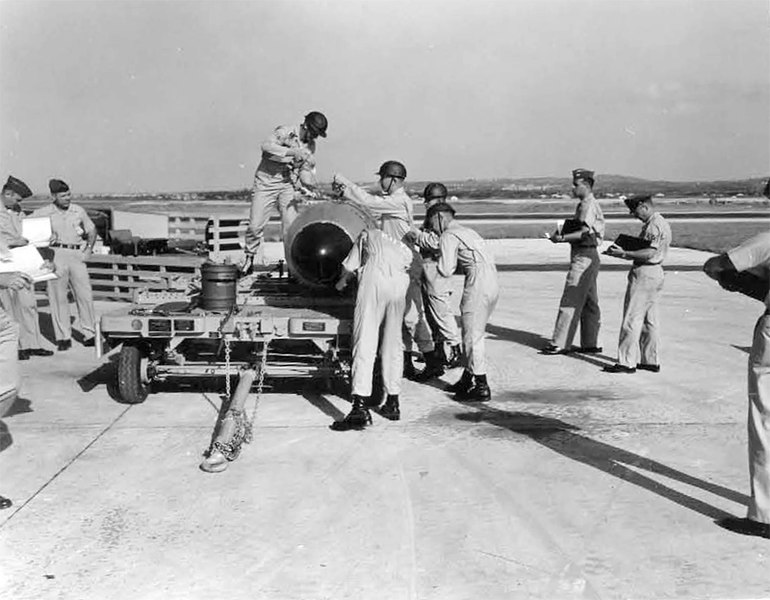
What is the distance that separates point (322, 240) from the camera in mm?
7930

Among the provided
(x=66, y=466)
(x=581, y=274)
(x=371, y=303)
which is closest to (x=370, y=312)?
(x=371, y=303)

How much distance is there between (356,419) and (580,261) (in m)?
4.10

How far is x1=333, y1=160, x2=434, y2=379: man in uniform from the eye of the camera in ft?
24.8

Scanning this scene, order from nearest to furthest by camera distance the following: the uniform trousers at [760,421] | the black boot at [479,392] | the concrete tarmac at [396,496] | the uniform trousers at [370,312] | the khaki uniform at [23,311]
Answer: the concrete tarmac at [396,496]
the uniform trousers at [760,421]
the uniform trousers at [370,312]
the black boot at [479,392]
the khaki uniform at [23,311]

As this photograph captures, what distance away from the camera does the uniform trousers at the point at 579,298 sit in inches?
388

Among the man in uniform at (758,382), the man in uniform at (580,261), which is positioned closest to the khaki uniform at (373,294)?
the man in uniform at (758,382)

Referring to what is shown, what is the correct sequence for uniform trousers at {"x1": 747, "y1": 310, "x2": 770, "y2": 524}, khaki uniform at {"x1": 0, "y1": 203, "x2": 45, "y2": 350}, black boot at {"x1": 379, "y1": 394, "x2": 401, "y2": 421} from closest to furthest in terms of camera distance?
uniform trousers at {"x1": 747, "y1": 310, "x2": 770, "y2": 524}
black boot at {"x1": 379, "y1": 394, "x2": 401, "y2": 421}
khaki uniform at {"x1": 0, "y1": 203, "x2": 45, "y2": 350}

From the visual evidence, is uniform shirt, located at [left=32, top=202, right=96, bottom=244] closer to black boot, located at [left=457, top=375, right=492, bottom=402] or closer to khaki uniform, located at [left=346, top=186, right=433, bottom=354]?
khaki uniform, located at [left=346, top=186, right=433, bottom=354]

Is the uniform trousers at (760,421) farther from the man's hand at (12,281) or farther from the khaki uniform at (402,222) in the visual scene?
the man's hand at (12,281)

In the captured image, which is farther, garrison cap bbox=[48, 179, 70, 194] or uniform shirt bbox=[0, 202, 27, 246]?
garrison cap bbox=[48, 179, 70, 194]

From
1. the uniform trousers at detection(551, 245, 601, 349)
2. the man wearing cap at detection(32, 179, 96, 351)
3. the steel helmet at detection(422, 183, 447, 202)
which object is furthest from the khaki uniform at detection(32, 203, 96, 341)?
the uniform trousers at detection(551, 245, 601, 349)

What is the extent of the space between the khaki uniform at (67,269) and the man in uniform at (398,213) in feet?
13.1

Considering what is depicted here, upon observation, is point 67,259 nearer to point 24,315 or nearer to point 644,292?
point 24,315

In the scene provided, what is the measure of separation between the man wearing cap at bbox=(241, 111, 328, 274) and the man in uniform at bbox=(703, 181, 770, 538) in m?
5.09
